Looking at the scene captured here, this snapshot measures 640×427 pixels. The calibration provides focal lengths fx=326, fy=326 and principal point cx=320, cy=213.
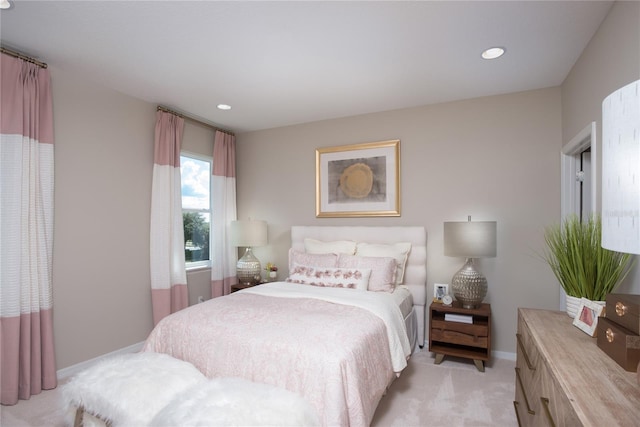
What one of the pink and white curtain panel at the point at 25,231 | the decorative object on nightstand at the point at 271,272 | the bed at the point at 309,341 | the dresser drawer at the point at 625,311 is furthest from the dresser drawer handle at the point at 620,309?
the pink and white curtain panel at the point at 25,231

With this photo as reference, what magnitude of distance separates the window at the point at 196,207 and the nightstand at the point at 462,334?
288cm

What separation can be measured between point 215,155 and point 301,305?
105 inches

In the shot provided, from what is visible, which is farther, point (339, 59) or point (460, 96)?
point (460, 96)

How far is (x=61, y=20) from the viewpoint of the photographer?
2.10 metres

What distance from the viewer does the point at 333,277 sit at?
3.13 m

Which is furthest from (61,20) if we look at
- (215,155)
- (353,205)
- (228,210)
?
(353,205)

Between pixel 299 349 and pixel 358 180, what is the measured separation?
2.51m

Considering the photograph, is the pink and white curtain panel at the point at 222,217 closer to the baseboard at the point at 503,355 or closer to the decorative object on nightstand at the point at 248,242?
the decorative object on nightstand at the point at 248,242

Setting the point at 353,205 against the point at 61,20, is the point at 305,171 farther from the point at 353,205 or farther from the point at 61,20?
the point at 61,20

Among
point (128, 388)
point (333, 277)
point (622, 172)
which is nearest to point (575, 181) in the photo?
point (333, 277)

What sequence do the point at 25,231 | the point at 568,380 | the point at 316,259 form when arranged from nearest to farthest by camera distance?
the point at 568,380, the point at 25,231, the point at 316,259

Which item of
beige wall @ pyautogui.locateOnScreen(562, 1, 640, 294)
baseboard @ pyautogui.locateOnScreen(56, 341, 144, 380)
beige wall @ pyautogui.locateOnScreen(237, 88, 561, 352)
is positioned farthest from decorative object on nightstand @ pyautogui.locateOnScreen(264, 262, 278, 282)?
beige wall @ pyautogui.locateOnScreen(562, 1, 640, 294)

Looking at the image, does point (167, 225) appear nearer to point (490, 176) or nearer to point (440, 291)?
point (440, 291)

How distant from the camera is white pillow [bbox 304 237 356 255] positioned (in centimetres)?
367
